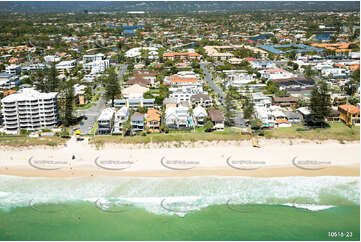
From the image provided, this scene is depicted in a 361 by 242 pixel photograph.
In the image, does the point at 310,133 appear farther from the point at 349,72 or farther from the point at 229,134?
the point at 349,72

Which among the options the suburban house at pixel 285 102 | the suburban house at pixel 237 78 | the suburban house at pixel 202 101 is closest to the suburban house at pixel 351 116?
the suburban house at pixel 285 102

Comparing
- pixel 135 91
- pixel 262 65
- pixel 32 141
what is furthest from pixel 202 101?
pixel 262 65

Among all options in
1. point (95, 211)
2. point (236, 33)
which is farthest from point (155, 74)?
point (236, 33)

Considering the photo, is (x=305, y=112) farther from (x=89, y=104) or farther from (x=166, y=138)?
(x=89, y=104)

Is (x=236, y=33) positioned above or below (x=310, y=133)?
above

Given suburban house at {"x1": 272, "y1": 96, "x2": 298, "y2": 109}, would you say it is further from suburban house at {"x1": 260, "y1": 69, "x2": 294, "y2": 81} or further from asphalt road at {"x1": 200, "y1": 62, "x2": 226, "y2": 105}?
suburban house at {"x1": 260, "y1": 69, "x2": 294, "y2": 81}

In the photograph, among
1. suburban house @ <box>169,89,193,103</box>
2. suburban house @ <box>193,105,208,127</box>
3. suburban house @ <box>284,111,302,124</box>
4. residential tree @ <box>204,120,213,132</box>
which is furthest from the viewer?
suburban house @ <box>169,89,193,103</box>

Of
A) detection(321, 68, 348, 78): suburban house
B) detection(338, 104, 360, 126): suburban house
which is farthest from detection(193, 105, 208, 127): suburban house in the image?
detection(321, 68, 348, 78): suburban house
